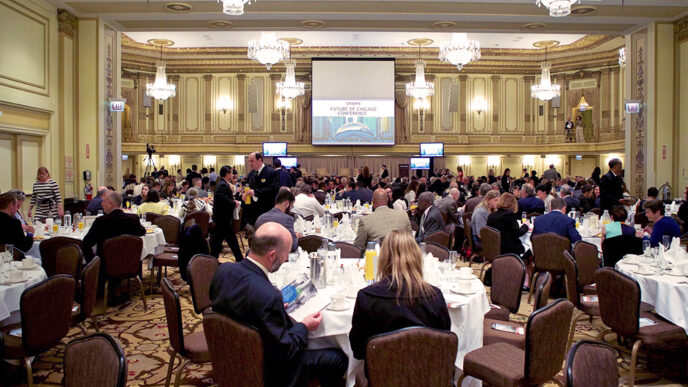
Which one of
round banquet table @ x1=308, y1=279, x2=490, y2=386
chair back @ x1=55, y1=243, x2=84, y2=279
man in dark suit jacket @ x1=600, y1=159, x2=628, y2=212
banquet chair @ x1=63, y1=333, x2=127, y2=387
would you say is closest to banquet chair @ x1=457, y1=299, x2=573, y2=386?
round banquet table @ x1=308, y1=279, x2=490, y2=386

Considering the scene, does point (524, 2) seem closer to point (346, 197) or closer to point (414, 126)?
point (346, 197)

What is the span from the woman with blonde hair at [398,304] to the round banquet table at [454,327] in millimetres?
371

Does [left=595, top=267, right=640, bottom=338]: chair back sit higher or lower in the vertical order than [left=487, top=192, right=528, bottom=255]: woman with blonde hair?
lower

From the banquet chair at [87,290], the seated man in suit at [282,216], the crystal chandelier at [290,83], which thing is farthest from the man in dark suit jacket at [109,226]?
the crystal chandelier at [290,83]

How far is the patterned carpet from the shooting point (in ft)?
13.3

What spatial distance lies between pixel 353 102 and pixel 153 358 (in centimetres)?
1585

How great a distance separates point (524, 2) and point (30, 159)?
9.98 m

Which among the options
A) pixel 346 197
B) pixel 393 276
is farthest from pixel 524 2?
pixel 393 276

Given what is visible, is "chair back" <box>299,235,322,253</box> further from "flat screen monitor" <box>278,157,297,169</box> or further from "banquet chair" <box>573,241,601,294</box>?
"flat screen monitor" <box>278,157,297,169</box>

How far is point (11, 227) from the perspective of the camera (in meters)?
5.14

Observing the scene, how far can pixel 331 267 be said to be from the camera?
390 cm

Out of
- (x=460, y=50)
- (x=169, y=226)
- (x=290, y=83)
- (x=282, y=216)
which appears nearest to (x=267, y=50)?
(x=290, y=83)

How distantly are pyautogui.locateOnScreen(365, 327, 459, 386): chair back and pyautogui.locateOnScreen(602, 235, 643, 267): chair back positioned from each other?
3.42m

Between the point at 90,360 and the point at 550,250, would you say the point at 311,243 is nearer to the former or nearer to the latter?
the point at 550,250
